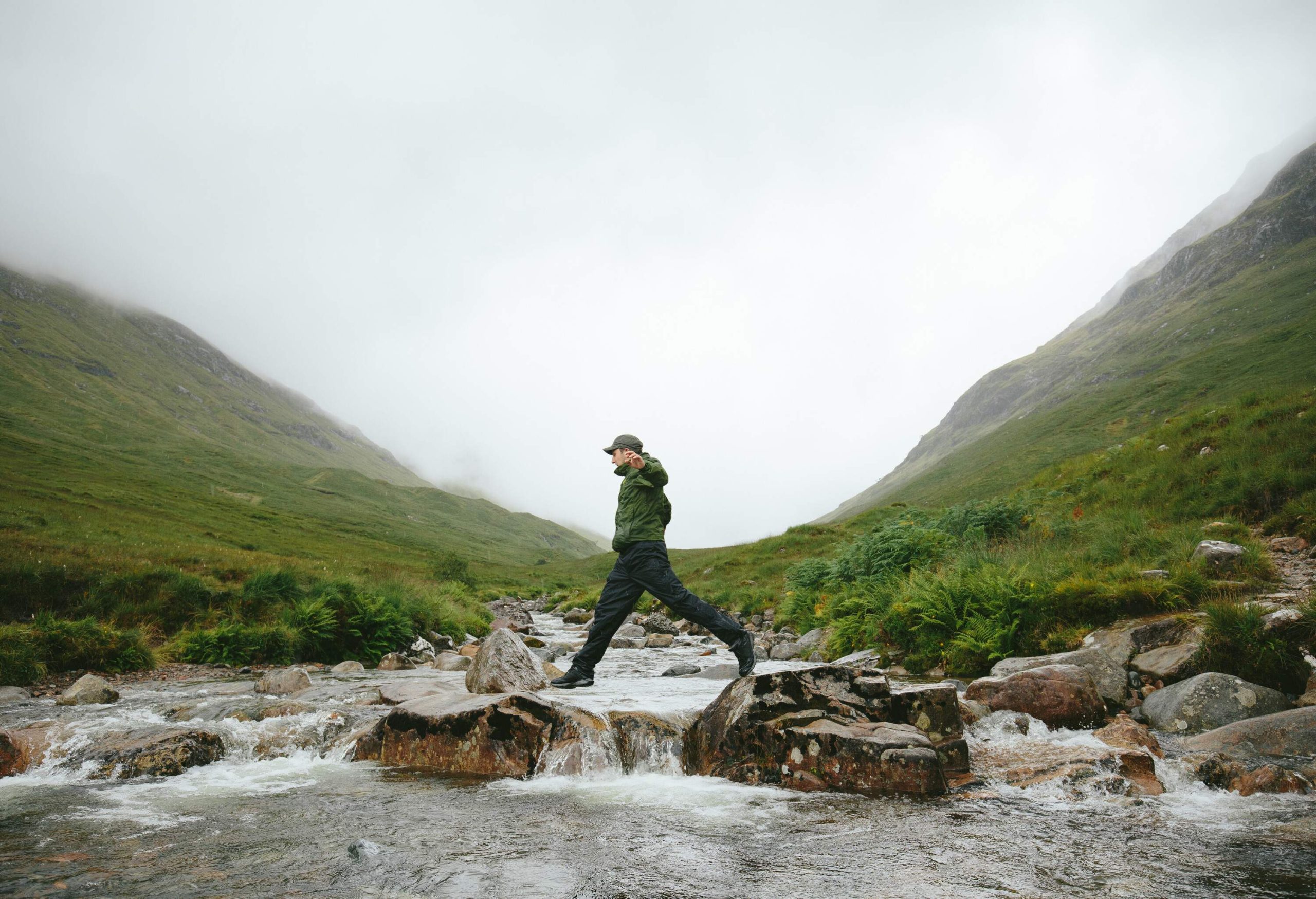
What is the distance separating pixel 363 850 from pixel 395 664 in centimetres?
1209

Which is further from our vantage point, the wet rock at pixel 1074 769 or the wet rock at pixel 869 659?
the wet rock at pixel 869 659

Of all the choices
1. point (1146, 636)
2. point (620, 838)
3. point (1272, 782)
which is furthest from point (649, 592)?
point (1146, 636)

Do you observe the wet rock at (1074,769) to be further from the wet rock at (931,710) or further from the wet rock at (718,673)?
the wet rock at (718,673)

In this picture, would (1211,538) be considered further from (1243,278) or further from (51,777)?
(1243,278)

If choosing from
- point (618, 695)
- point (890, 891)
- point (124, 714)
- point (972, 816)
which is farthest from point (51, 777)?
point (972, 816)

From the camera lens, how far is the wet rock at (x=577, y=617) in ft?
106

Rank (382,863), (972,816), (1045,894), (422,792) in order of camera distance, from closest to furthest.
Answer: (1045,894) < (382,863) < (972,816) < (422,792)

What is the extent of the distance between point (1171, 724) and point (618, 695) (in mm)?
6981

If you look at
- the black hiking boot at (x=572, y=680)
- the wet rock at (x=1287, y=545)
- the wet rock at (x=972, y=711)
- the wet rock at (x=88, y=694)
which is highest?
the wet rock at (x=1287, y=545)

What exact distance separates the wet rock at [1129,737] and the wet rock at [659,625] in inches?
717

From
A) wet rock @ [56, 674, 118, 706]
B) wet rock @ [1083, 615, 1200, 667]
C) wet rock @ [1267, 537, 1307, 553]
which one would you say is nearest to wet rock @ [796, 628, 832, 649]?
wet rock @ [1083, 615, 1200, 667]

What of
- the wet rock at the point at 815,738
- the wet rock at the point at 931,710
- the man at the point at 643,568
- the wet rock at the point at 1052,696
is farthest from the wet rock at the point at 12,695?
the wet rock at the point at 1052,696

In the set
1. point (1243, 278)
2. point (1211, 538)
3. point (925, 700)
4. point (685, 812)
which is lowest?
point (685, 812)

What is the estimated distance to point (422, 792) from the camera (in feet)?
19.8
